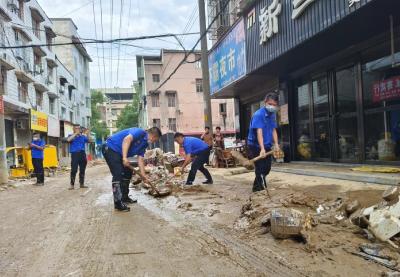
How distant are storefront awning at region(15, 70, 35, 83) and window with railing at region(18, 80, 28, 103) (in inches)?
10.8

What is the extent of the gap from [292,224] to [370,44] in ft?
19.0

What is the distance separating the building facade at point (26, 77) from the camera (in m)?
22.2

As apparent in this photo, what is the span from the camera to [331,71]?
9.70 metres

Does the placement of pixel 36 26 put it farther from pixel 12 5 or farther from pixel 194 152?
pixel 194 152

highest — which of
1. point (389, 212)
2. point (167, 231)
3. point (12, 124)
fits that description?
point (12, 124)

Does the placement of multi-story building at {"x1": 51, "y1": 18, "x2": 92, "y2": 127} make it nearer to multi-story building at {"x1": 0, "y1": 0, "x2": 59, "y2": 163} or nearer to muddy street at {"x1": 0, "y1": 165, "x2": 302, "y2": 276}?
multi-story building at {"x1": 0, "y1": 0, "x2": 59, "y2": 163}

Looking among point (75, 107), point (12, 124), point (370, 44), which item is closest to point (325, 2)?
point (370, 44)

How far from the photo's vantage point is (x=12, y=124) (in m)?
23.1

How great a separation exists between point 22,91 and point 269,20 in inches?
821

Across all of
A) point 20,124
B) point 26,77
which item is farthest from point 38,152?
point 26,77

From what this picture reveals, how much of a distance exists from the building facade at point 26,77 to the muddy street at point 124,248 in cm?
1386

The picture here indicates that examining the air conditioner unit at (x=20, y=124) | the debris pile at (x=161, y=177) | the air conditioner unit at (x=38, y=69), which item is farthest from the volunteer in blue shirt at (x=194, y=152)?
the air conditioner unit at (x=38, y=69)

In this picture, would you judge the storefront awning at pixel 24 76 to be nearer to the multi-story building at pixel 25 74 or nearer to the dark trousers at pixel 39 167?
the multi-story building at pixel 25 74

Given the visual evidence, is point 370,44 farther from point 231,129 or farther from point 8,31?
point 231,129
